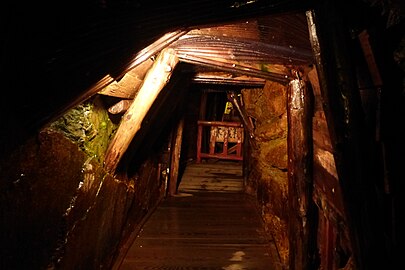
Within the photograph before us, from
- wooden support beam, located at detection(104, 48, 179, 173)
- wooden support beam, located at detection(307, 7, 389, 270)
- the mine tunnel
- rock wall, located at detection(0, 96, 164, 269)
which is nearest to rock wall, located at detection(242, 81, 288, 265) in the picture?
the mine tunnel

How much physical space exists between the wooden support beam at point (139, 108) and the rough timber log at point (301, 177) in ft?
5.67

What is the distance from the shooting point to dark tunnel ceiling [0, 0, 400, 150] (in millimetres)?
1336

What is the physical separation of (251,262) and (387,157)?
314 cm

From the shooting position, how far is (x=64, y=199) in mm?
2643

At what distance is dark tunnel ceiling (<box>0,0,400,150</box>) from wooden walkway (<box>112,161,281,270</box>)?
10.2 feet

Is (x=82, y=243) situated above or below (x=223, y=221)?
above

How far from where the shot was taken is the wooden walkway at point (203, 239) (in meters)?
4.09

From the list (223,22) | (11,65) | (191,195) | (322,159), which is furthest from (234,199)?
(11,65)

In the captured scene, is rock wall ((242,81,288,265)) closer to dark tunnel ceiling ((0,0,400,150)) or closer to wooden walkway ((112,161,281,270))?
wooden walkway ((112,161,281,270))

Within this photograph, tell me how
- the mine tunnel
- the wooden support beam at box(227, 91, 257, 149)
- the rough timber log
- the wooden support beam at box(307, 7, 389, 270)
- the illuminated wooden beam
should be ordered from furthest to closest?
1. the wooden support beam at box(227, 91, 257, 149)
2. the rough timber log
3. the illuminated wooden beam
4. the wooden support beam at box(307, 7, 389, 270)
5. the mine tunnel

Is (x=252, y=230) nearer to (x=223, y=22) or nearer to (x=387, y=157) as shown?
(x=387, y=157)

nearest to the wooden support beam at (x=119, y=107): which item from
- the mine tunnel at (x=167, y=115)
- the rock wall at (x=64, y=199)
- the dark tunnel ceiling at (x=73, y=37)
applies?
the mine tunnel at (x=167, y=115)

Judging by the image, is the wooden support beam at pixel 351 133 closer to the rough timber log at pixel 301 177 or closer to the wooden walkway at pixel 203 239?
the rough timber log at pixel 301 177

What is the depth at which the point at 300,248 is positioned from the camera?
3561 millimetres
